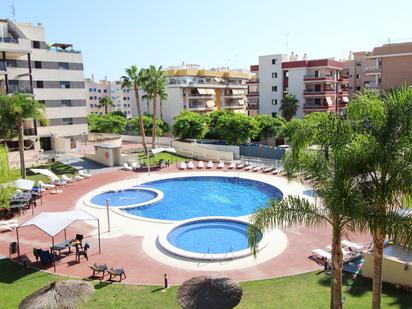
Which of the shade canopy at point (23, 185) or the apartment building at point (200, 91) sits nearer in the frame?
the shade canopy at point (23, 185)

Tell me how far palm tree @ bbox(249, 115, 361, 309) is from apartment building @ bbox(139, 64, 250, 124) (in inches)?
2556

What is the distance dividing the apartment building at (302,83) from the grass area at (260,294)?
54223 mm

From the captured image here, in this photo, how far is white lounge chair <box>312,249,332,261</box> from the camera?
55.2 ft

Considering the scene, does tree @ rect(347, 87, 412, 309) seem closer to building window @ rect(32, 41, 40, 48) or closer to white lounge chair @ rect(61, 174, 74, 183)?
white lounge chair @ rect(61, 174, 74, 183)

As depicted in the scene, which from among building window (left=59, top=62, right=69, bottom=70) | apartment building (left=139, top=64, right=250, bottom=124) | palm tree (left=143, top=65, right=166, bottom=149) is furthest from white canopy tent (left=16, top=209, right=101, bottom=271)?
apartment building (left=139, top=64, right=250, bottom=124)

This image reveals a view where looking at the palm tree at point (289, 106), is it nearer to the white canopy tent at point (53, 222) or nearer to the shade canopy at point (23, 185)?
the shade canopy at point (23, 185)

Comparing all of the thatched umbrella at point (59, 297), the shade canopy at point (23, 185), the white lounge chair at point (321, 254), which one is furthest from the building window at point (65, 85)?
the thatched umbrella at point (59, 297)

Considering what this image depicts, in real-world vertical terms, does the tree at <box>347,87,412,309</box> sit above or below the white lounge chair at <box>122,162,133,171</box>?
above

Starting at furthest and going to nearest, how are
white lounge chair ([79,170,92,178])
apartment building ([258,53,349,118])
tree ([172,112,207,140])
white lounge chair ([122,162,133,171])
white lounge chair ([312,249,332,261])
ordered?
apartment building ([258,53,349,118]) < tree ([172,112,207,140]) < white lounge chair ([122,162,133,171]) < white lounge chair ([79,170,92,178]) < white lounge chair ([312,249,332,261])

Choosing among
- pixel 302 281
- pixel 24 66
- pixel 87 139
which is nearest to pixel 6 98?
pixel 24 66

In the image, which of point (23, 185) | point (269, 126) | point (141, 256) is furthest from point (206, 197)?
point (269, 126)

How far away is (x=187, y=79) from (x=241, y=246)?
6112 cm

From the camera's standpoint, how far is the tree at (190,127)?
5059 centimetres

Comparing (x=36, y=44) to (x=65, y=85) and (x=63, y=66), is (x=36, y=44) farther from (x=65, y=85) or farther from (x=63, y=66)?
(x=65, y=85)
